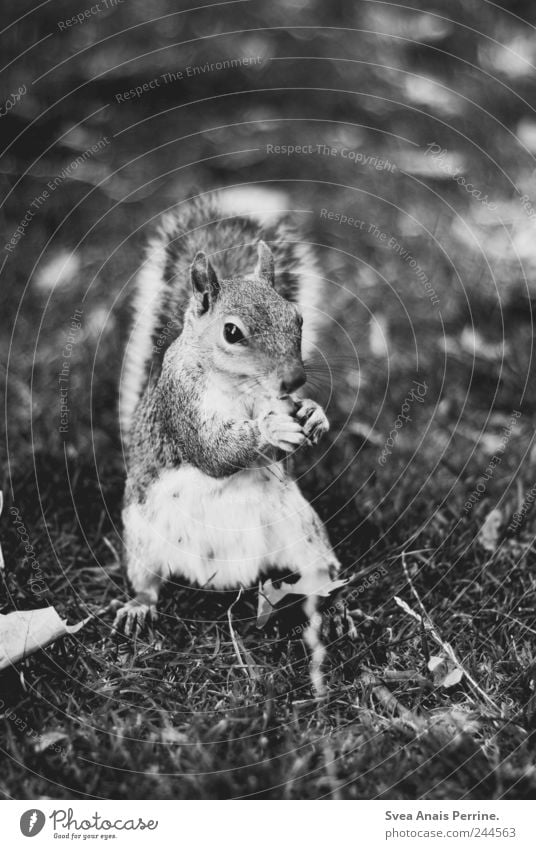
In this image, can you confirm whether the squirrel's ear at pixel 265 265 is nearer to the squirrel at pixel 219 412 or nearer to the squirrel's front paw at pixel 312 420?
the squirrel at pixel 219 412

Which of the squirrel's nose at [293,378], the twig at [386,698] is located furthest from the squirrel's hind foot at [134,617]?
the squirrel's nose at [293,378]

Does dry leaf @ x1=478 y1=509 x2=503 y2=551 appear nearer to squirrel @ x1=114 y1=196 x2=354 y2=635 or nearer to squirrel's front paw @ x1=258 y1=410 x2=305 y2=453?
squirrel @ x1=114 y1=196 x2=354 y2=635

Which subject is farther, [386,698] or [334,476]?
[334,476]

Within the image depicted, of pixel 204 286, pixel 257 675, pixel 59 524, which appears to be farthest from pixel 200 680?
pixel 204 286

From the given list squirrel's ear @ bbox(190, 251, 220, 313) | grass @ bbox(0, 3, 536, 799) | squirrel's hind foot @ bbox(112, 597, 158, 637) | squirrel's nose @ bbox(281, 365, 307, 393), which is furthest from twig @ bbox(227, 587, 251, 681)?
squirrel's ear @ bbox(190, 251, 220, 313)

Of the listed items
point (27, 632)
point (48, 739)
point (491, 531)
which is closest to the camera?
point (48, 739)

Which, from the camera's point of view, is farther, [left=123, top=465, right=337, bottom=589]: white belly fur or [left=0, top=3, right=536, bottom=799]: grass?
[left=123, top=465, right=337, bottom=589]: white belly fur

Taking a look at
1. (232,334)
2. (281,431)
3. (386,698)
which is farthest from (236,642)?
(232,334)

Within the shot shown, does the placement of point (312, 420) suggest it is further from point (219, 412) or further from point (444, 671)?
point (444, 671)
